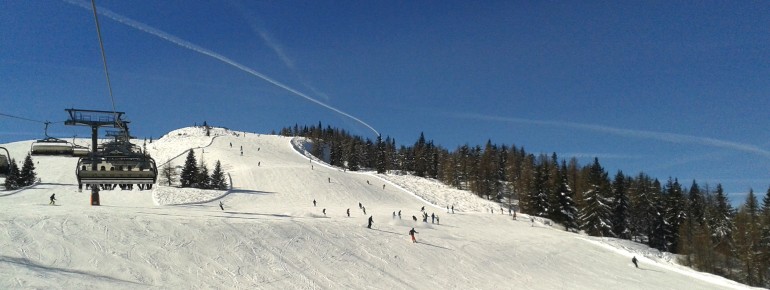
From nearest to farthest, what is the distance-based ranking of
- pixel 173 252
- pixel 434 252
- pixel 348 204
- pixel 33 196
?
pixel 173 252 < pixel 434 252 < pixel 33 196 < pixel 348 204

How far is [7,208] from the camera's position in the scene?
25.7m

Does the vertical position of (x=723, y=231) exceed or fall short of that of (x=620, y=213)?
it falls short

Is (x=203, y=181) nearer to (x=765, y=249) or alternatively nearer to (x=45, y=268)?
(x=45, y=268)

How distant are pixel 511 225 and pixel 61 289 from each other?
43.6 metres

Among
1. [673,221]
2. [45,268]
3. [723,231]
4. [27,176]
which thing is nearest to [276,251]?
[45,268]

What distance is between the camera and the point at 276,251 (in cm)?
2533

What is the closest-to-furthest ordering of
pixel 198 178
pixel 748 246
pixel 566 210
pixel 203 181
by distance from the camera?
pixel 748 246 < pixel 566 210 < pixel 203 181 < pixel 198 178

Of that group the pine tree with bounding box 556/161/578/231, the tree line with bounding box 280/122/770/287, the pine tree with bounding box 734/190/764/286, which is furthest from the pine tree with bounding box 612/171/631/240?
the pine tree with bounding box 734/190/764/286

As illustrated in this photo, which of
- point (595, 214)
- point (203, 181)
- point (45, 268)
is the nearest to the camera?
point (45, 268)

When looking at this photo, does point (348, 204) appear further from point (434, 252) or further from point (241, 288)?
point (241, 288)

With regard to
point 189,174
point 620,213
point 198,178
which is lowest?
point 620,213

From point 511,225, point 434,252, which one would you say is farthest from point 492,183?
point 434,252

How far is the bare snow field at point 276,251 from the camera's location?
18812 millimetres

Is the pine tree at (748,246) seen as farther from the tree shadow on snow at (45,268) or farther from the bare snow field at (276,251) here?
the tree shadow on snow at (45,268)
